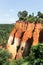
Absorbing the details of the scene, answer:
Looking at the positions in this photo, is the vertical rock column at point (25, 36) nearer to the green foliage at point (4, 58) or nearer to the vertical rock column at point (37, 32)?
the vertical rock column at point (37, 32)

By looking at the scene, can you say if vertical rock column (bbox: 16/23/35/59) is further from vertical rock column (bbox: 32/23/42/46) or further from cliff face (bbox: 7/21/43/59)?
vertical rock column (bbox: 32/23/42/46)

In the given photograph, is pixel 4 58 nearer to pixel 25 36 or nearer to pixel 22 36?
pixel 25 36

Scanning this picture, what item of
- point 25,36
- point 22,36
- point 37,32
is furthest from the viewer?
Answer: point 22,36

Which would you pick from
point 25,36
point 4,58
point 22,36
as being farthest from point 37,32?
point 4,58

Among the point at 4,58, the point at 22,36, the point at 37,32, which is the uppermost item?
the point at 37,32

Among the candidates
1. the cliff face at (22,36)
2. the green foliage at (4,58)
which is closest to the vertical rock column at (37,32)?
the cliff face at (22,36)

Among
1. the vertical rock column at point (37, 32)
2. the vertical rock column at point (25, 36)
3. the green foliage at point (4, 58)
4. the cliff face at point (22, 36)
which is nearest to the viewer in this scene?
the green foliage at point (4, 58)

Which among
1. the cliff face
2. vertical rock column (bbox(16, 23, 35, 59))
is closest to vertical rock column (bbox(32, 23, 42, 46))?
the cliff face

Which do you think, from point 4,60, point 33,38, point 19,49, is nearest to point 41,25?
point 33,38
